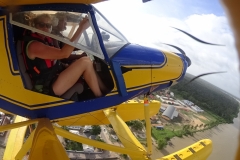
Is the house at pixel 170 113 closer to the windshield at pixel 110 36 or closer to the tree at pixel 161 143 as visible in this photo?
the tree at pixel 161 143

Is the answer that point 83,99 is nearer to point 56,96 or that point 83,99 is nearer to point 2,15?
point 56,96

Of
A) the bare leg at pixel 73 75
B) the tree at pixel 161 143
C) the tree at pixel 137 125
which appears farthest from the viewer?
the tree at pixel 137 125

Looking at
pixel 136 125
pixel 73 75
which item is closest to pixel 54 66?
pixel 73 75

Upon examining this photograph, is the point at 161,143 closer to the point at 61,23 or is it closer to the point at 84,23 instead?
the point at 84,23

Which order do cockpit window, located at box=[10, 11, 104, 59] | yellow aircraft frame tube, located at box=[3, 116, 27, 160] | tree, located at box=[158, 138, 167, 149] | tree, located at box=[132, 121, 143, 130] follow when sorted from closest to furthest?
cockpit window, located at box=[10, 11, 104, 59] < yellow aircraft frame tube, located at box=[3, 116, 27, 160] < tree, located at box=[158, 138, 167, 149] < tree, located at box=[132, 121, 143, 130]

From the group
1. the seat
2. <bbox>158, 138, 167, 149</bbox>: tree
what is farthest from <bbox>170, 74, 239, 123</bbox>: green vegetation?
<bbox>158, 138, 167, 149</bbox>: tree

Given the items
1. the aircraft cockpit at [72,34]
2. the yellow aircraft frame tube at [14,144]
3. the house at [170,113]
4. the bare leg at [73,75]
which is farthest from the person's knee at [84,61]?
the house at [170,113]

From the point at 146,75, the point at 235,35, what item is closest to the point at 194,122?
the point at 146,75

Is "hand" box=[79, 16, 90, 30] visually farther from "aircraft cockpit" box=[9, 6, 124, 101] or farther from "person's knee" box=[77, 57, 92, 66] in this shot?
"person's knee" box=[77, 57, 92, 66]
